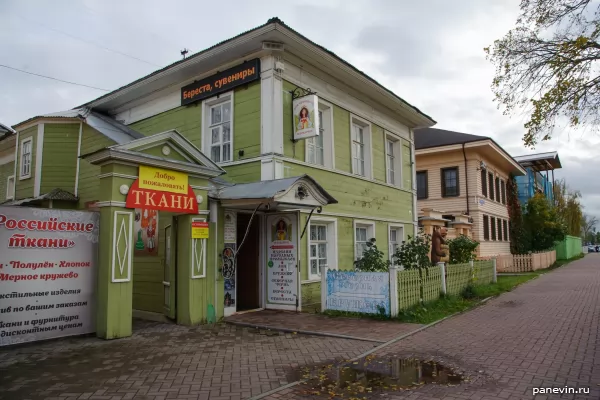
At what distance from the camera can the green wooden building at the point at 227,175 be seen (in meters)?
8.67

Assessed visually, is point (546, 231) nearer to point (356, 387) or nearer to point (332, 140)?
point (332, 140)

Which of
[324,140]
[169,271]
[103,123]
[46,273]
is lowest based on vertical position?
[169,271]

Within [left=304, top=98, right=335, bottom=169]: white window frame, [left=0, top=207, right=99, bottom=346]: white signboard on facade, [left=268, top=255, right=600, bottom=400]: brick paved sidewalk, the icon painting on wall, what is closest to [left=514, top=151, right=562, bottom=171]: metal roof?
[left=268, top=255, right=600, bottom=400]: brick paved sidewalk

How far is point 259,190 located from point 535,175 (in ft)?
134

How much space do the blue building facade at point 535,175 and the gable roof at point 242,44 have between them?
86.2ft

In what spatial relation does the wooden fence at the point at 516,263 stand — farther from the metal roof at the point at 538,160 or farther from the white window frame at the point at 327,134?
the metal roof at the point at 538,160

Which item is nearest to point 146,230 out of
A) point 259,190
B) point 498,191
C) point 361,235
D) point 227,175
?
point 227,175

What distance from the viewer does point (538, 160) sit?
4169 centimetres

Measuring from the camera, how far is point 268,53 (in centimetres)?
1117

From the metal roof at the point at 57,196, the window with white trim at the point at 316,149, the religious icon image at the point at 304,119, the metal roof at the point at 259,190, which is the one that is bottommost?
the metal roof at the point at 259,190

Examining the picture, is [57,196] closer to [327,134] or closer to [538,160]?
[327,134]

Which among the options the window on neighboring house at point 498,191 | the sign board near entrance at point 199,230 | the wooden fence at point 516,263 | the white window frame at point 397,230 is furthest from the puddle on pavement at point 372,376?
the window on neighboring house at point 498,191

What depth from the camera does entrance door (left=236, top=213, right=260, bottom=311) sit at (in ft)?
38.0

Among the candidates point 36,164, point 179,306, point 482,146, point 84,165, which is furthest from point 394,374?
point 482,146
